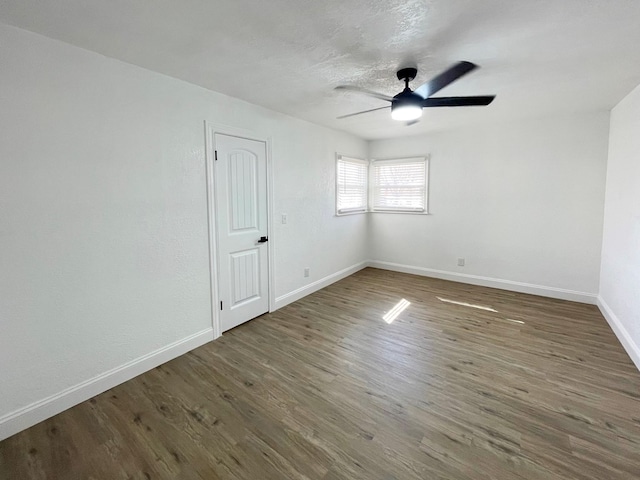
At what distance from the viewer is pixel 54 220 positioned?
1996mm

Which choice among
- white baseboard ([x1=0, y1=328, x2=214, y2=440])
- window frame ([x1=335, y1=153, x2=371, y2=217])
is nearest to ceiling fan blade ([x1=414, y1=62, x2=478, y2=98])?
window frame ([x1=335, y1=153, x2=371, y2=217])

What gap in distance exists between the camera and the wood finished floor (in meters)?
1.65

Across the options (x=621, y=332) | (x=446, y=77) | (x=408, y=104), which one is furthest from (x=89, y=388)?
(x=621, y=332)

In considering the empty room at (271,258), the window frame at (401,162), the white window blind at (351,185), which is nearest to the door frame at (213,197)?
the empty room at (271,258)

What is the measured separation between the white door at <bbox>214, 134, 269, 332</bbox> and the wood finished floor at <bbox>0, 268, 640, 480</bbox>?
35cm

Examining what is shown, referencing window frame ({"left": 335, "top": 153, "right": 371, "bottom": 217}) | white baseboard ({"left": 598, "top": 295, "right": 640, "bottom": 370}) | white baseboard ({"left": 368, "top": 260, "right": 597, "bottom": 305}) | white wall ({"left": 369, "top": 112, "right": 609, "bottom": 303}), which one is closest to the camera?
white baseboard ({"left": 598, "top": 295, "right": 640, "bottom": 370})

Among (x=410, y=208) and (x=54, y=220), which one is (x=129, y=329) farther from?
(x=410, y=208)

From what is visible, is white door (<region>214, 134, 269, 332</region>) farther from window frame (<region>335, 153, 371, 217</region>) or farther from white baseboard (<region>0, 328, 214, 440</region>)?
window frame (<region>335, 153, 371, 217</region>)

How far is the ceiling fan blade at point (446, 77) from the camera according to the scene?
1.97 metres

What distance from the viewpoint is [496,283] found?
461cm

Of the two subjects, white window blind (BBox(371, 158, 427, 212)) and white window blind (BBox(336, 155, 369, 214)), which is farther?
white window blind (BBox(371, 158, 427, 212))

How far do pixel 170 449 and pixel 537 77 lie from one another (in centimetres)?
390

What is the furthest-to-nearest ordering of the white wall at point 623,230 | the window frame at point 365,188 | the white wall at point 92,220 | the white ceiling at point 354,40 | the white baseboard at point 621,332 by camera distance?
the window frame at point 365,188 → the white wall at point 623,230 → the white baseboard at point 621,332 → the white wall at point 92,220 → the white ceiling at point 354,40

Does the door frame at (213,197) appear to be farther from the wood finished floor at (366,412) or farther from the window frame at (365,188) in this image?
the window frame at (365,188)
